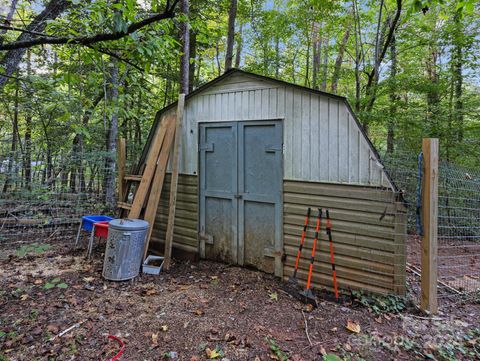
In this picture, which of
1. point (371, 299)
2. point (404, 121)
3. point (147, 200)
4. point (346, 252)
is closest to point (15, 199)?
point (147, 200)

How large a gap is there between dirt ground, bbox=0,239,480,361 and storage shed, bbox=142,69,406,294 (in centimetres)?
47

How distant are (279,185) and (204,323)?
75.2 inches

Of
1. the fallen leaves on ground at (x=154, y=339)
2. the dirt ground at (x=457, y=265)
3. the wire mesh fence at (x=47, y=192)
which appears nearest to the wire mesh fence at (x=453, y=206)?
the dirt ground at (x=457, y=265)

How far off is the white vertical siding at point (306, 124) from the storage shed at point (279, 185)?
0.01m

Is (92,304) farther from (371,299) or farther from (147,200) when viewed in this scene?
(371,299)

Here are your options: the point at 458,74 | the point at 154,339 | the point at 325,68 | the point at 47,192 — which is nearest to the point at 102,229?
the point at 47,192

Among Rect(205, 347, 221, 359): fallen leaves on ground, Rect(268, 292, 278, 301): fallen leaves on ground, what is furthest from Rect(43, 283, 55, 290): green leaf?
Rect(268, 292, 278, 301): fallen leaves on ground

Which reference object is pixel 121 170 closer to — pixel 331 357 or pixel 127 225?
pixel 127 225

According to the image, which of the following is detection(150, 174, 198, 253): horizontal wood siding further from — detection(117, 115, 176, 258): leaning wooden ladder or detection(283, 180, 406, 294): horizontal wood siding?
detection(283, 180, 406, 294): horizontal wood siding

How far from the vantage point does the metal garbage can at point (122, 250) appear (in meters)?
3.74

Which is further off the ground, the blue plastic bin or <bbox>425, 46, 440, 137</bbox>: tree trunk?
<bbox>425, 46, 440, 137</bbox>: tree trunk

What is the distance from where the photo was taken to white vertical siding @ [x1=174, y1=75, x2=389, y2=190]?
129 inches

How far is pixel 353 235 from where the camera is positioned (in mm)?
3328

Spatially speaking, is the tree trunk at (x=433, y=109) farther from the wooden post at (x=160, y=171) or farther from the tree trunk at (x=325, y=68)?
the wooden post at (x=160, y=171)
